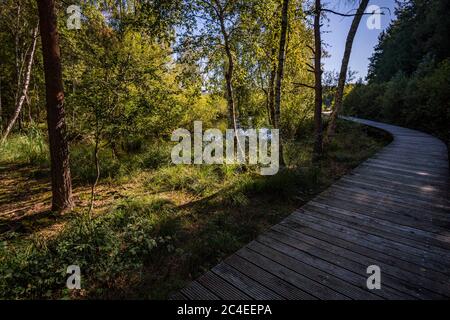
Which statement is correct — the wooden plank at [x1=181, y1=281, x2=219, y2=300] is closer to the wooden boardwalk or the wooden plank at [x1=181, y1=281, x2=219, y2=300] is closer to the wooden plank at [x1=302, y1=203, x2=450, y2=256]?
the wooden boardwalk

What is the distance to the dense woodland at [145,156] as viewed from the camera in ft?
10.2

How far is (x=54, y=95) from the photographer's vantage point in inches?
167

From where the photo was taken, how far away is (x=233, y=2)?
18.6 ft

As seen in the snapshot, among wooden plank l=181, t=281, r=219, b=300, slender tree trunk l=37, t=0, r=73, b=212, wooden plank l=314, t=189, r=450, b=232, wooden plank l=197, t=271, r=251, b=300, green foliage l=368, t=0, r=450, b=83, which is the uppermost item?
green foliage l=368, t=0, r=450, b=83

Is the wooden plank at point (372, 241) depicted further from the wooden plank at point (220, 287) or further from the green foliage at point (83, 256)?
the green foliage at point (83, 256)

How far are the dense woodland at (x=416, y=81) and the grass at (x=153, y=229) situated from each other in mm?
8041

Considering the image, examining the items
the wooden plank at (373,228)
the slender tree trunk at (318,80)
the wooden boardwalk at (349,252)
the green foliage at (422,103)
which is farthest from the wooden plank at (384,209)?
the green foliage at (422,103)

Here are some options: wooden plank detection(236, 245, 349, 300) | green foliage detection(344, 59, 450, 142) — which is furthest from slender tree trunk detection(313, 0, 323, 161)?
green foliage detection(344, 59, 450, 142)

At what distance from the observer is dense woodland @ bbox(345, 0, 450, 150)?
452 inches

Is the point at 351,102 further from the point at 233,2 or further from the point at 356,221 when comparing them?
the point at 356,221

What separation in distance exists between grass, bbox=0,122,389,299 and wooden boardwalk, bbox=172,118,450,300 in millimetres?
362

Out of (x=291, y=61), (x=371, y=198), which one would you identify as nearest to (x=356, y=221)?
(x=371, y=198)

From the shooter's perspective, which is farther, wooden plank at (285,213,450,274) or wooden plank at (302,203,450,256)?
wooden plank at (302,203,450,256)
